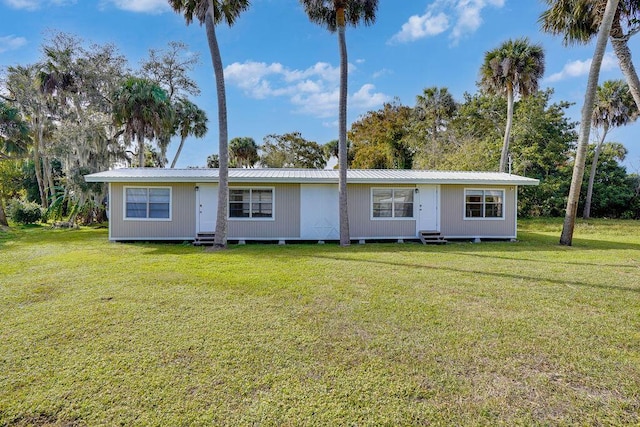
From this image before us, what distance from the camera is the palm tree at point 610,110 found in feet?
72.3

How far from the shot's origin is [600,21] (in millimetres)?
10562

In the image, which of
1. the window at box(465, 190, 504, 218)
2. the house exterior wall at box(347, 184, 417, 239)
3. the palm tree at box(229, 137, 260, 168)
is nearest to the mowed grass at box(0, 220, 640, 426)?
the house exterior wall at box(347, 184, 417, 239)

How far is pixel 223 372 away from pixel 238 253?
257 inches

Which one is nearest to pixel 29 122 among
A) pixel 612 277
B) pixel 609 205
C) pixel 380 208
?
pixel 380 208

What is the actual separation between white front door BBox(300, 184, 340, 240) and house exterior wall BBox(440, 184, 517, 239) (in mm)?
4153

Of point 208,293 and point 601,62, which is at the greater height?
point 601,62

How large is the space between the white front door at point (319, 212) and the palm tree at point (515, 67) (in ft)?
42.7

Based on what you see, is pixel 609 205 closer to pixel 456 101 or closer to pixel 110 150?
pixel 456 101

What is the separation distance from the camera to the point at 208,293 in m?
5.29

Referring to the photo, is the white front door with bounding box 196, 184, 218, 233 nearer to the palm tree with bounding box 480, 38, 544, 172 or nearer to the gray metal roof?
the gray metal roof

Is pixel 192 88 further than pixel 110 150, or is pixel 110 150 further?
pixel 192 88

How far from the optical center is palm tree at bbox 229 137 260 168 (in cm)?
3522

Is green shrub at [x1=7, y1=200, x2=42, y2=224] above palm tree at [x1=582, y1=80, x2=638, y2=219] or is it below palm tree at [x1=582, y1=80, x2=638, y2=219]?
below

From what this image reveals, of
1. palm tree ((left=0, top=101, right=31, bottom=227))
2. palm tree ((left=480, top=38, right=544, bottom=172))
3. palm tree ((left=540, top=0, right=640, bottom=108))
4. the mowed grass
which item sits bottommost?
the mowed grass
